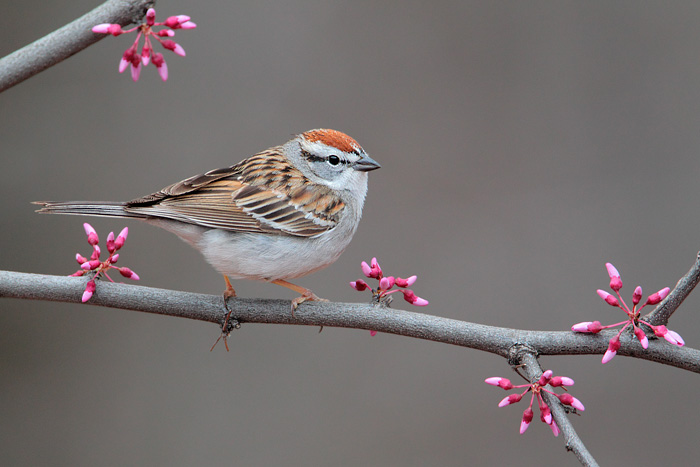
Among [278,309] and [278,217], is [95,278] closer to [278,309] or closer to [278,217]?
[278,309]

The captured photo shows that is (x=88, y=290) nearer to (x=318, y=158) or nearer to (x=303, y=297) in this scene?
(x=303, y=297)

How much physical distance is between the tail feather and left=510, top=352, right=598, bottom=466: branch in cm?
189

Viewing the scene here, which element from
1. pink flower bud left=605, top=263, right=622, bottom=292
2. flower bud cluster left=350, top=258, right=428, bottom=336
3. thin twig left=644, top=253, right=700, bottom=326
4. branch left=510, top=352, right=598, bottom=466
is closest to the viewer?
branch left=510, top=352, right=598, bottom=466

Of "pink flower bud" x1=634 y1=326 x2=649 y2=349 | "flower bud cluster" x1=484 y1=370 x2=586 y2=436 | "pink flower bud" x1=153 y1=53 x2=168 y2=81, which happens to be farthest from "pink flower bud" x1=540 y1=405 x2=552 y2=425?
"pink flower bud" x1=153 y1=53 x2=168 y2=81

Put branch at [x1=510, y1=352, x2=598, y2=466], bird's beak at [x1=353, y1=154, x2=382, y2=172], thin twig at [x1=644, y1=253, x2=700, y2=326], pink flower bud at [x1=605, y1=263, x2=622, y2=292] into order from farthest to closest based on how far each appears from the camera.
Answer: bird's beak at [x1=353, y1=154, x2=382, y2=172] → pink flower bud at [x1=605, y1=263, x2=622, y2=292] → thin twig at [x1=644, y1=253, x2=700, y2=326] → branch at [x1=510, y1=352, x2=598, y2=466]

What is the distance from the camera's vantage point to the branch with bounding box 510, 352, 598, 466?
2166 mm

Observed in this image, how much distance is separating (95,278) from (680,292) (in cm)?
225

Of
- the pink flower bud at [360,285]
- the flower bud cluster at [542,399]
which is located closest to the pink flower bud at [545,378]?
the flower bud cluster at [542,399]

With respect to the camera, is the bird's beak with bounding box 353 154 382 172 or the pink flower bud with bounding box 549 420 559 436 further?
the bird's beak with bounding box 353 154 382 172

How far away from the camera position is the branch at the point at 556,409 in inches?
85.3

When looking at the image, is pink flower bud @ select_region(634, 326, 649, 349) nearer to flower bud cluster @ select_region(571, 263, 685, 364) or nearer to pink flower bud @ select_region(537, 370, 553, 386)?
flower bud cluster @ select_region(571, 263, 685, 364)

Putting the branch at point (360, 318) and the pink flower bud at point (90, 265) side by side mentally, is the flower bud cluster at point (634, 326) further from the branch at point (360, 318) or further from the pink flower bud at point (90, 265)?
the pink flower bud at point (90, 265)

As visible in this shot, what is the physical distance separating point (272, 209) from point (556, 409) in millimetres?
1815

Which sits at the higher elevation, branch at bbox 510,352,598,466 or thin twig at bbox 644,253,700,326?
thin twig at bbox 644,253,700,326
